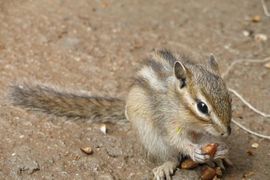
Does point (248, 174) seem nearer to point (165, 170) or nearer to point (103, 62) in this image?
point (165, 170)

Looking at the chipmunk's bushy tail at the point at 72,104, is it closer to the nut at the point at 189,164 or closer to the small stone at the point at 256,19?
the nut at the point at 189,164

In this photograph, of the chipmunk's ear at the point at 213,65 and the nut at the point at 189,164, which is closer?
the chipmunk's ear at the point at 213,65

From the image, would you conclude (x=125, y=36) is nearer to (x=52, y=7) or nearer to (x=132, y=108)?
(x=52, y=7)

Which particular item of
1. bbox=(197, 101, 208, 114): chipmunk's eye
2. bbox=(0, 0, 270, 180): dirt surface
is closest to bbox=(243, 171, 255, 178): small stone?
bbox=(0, 0, 270, 180): dirt surface

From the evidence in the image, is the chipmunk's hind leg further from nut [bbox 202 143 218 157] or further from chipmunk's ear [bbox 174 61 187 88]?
chipmunk's ear [bbox 174 61 187 88]

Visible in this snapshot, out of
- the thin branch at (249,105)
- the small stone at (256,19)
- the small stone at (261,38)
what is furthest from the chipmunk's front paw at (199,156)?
the small stone at (256,19)

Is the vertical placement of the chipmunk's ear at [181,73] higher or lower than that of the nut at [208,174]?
higher
